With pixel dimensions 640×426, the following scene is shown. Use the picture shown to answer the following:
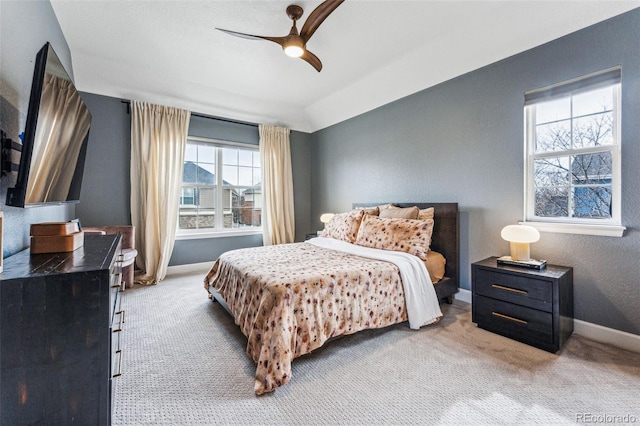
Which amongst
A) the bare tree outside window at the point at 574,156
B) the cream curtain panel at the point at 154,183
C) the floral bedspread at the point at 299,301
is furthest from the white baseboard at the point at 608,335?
the cream curtain panel at the point at 154,183

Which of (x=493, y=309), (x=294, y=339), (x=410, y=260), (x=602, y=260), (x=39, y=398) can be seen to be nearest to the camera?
(x=39, y=398)

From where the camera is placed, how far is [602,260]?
2.21m

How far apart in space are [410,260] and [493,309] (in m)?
0.78

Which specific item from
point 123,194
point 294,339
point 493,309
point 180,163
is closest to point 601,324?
point 493,309

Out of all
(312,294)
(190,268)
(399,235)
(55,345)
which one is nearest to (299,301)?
(312,294)

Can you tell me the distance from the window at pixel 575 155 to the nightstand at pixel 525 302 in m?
Result: 0.50

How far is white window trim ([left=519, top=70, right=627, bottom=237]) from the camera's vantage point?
7.06 feet

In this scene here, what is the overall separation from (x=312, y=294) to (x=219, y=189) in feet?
11.0

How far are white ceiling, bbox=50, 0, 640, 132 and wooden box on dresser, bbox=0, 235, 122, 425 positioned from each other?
8.01 feet

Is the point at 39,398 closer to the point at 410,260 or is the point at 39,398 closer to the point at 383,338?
the point at 383,338

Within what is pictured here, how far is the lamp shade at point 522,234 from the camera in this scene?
2.34 metres

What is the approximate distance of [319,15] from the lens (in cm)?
211

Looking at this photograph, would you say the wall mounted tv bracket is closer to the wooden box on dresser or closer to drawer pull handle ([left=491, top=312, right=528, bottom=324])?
the wooden box on dresser

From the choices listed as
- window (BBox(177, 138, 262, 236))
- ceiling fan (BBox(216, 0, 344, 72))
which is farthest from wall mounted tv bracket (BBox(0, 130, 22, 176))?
window (BBox(177, 138, 262, 236))
